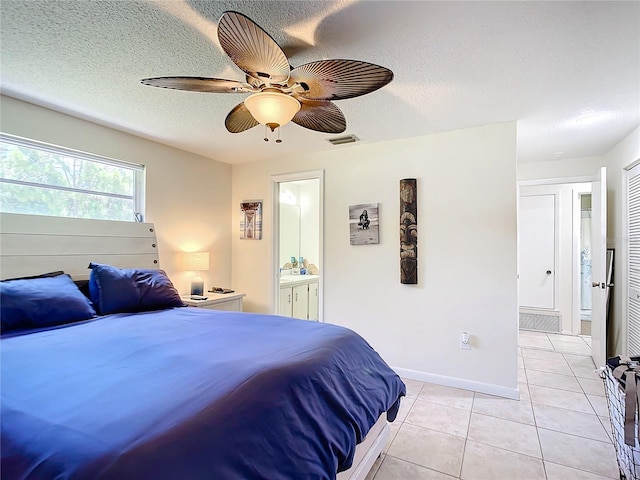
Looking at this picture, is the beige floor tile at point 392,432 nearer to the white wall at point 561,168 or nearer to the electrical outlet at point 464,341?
the electrical outlet at point 464,341

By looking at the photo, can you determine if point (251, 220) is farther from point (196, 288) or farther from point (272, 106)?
point (272, 106)

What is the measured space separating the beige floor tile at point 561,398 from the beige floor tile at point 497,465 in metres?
0.98

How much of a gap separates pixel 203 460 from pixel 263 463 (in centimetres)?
22

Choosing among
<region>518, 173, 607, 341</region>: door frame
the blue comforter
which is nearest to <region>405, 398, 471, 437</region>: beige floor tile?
the blue comforter

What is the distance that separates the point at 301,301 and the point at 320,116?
129 inches

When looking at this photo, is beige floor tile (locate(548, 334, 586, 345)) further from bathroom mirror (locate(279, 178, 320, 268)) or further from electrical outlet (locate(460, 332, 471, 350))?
bathroom mirror (locate(279, 178, 320, 268))

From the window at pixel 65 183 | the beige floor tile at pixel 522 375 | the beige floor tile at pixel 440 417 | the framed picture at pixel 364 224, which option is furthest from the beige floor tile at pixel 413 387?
the window at pixel 65 183

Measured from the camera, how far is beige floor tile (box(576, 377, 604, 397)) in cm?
291

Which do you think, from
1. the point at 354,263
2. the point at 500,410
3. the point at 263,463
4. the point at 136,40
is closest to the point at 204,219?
the point at 354,263

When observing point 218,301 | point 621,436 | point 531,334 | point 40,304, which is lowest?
point 531,334

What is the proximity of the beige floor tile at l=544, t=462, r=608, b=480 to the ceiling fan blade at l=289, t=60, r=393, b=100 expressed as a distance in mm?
2383

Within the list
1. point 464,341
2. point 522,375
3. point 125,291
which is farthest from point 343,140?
point 522,375

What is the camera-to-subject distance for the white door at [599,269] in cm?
325

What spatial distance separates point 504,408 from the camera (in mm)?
2629
